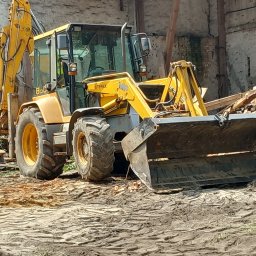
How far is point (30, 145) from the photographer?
35.7 ft

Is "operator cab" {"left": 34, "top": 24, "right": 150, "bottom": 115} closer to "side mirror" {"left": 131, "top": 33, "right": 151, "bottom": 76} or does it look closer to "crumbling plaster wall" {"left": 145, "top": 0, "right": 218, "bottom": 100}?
"side mirror" {"left": 131, "top": 33, "right": 151, "bottom": 76}

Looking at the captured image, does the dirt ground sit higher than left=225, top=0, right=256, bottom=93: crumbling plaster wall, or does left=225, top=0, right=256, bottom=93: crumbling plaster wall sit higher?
left=225, top=0, right=256, bottom=93: crumbling plaster wall

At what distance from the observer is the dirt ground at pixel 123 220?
16.2 feet

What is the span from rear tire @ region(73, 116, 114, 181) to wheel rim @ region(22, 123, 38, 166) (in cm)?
208

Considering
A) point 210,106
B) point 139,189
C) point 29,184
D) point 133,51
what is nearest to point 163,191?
point 139,189

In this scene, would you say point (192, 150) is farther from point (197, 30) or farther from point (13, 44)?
point (197, 30)

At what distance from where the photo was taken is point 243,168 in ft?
28.0

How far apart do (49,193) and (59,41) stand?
8.51 feet

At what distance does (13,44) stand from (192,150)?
5222mm

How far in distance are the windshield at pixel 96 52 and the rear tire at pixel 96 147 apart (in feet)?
4.05

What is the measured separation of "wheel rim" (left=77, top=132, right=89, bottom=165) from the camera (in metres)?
8.95

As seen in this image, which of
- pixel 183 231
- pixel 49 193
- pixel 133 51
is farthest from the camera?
pixel 133 51

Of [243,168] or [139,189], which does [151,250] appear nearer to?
[139,189]

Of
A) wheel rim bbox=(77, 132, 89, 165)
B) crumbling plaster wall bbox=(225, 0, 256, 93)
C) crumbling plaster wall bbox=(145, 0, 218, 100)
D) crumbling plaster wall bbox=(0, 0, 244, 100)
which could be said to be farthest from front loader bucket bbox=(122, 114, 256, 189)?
crumbling plaster wall bbox=(225, 0, 256, 93)
